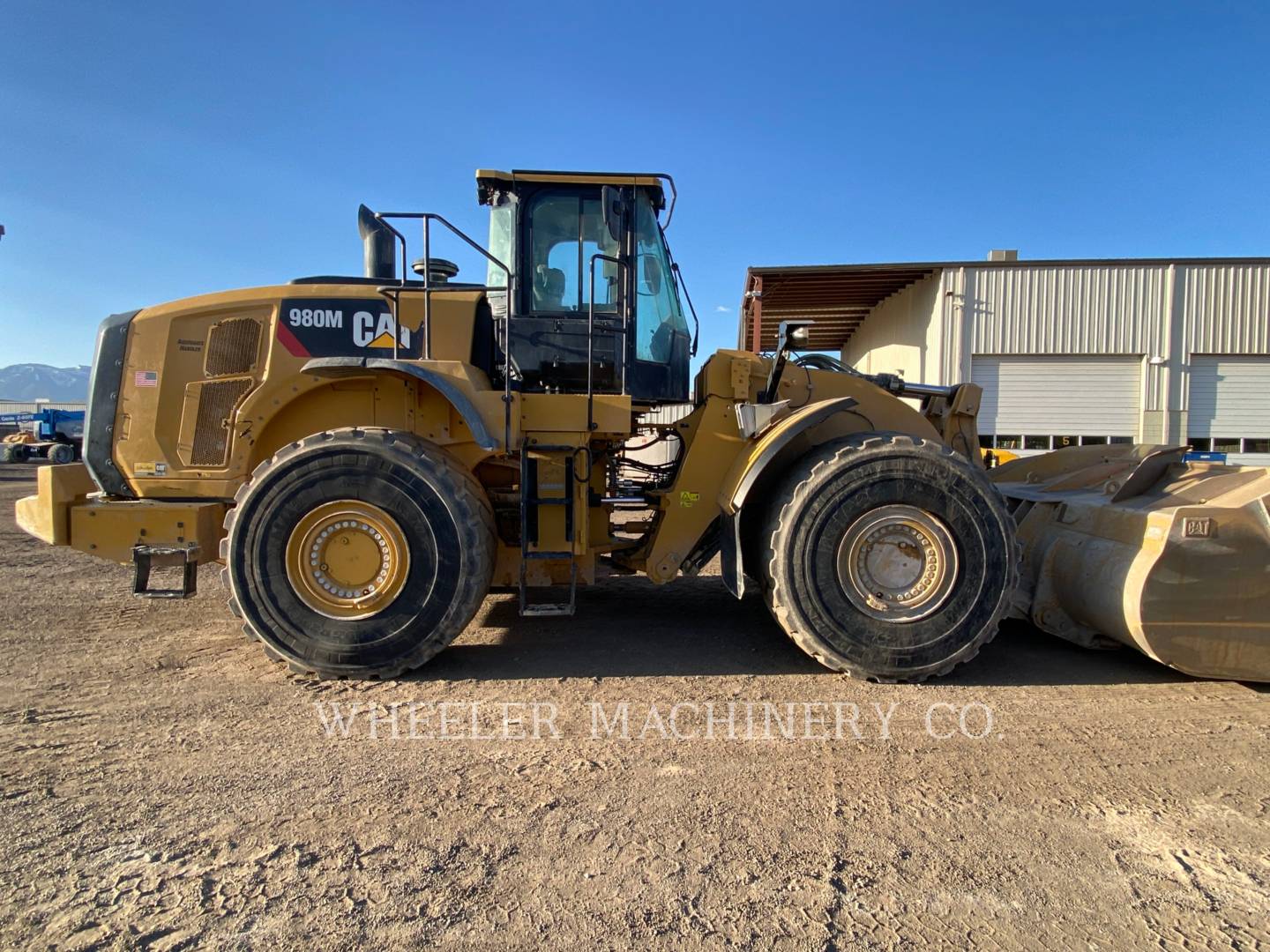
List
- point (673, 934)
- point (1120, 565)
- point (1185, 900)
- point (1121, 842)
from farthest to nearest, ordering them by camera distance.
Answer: point (1120, 565), point (1121, 842), point (1185, 900), point (673, 934)

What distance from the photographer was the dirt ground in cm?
209

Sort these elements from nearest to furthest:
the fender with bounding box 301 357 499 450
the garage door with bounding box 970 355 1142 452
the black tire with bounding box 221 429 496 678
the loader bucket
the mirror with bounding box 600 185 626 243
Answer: the loader bucket → the black tire with bounding box 221 429 496 678 → the fender with bounding box 301 357 499 450 → the mirror with bounding box 600 185 626 243 → the garage door with bounding box 970 355 1142 452

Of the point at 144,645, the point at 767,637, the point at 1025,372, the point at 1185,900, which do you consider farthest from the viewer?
the point at 1025,372

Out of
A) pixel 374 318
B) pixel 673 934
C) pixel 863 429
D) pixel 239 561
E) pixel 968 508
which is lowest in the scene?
pixel 673 934

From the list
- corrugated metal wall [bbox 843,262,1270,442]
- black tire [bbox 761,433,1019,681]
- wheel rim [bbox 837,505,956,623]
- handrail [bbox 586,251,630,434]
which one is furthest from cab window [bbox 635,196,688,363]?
corrugated metal wall [bbox 843,262,1270,442]

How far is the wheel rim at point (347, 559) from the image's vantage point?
405 cm

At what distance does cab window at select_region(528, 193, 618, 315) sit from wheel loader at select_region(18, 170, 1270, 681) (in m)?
0.01

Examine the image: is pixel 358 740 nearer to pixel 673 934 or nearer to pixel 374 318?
pixel 673 934

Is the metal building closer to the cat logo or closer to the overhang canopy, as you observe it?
the overhang canopy

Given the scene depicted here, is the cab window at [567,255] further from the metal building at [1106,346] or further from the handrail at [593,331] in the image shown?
the metal building at [1106,346]

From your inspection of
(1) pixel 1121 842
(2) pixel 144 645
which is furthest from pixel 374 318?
(1) pixel 1121 842

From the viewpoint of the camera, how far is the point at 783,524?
162 inches

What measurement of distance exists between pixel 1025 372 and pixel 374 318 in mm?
16182

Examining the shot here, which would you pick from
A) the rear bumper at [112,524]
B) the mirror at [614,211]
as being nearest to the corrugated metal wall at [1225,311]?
the mirror at [614,211]
